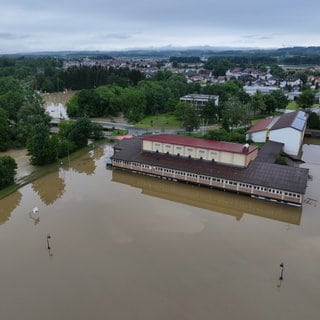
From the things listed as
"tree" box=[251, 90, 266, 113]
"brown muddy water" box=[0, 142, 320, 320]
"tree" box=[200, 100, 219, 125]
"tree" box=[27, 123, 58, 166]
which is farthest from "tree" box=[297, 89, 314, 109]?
"tree" box=[27, 123, 58, 166]

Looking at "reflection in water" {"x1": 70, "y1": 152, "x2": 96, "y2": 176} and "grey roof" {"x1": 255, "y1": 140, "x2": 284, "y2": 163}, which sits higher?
"grey roof" {"x1": 255, "y1": 140, "x2": 284, "y2": 163}

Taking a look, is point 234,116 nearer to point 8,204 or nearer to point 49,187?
point 49,187

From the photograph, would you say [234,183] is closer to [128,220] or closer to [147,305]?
[128,220]

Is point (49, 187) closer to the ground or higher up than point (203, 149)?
closer to the ground

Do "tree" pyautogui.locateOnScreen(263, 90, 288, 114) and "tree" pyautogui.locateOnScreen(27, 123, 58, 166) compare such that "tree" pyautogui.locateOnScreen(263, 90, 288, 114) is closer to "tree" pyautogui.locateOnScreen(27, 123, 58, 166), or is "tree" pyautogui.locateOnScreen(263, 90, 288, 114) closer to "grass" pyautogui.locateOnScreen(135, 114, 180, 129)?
"grass" pyautogui.locateOnScreen(135, 114, 180, 129)

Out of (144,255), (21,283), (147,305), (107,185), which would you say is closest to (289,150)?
(107,185)

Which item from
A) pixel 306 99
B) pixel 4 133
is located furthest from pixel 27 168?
pixel 306 99

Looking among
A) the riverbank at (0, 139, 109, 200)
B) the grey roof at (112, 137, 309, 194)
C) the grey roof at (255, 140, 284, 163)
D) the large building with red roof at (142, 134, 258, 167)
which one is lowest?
the riverbank at (0, 139, 109, 200)

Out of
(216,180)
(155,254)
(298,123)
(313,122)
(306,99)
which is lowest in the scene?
(155,254)
